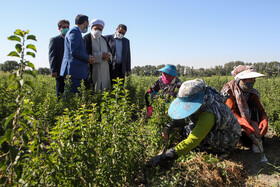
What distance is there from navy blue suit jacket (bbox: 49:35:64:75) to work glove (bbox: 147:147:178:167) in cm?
324

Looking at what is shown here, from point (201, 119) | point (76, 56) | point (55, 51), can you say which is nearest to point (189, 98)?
point (201, 119)

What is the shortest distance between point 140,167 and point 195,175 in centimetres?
64

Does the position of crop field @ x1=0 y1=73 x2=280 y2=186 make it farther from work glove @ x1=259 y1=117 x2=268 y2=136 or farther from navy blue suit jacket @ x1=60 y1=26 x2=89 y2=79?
navy blue suit jacket @ x1=60 y1=26 x2=89 y2=79

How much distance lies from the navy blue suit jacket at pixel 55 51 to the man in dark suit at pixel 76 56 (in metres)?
0.46

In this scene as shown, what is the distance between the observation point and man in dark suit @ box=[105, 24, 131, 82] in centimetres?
564

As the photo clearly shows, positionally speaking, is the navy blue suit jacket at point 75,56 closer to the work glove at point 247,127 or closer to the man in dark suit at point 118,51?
the man in dark suit at point 118,51

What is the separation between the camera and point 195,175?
2.38 metres

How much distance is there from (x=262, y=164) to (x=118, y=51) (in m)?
4.07

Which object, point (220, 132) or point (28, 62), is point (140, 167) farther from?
point (28, 62)

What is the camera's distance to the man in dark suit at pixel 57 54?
4.79m

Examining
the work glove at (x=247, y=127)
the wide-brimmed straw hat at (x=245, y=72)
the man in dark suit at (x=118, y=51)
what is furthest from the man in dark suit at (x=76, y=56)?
the work glove at (x=247, y=127)

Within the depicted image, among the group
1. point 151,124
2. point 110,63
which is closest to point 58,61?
point 110,63

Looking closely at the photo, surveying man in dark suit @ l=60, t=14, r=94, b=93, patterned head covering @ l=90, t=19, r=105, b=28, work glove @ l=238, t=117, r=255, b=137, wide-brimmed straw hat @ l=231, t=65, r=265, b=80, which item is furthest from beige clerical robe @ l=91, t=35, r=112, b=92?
work glove @ l=238, t=117, r=255, b=137

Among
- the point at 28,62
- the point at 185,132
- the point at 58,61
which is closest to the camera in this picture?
the point at 28,62
